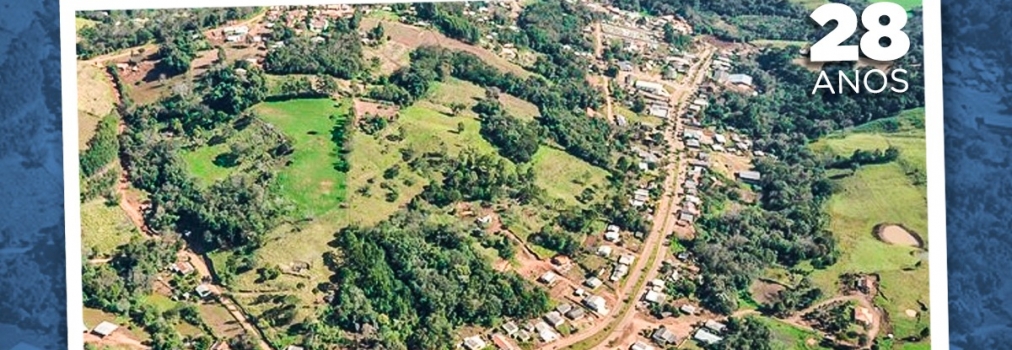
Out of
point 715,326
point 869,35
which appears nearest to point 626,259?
point 715,326

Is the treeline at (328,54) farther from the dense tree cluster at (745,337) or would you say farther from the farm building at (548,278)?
the dense tree cluster at (745,337)

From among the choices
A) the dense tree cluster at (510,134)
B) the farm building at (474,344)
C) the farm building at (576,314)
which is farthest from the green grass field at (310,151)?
the farm building at (576,314)

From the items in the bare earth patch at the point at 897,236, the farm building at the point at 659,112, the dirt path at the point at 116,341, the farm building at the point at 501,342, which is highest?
the farm building at the point at 659,112

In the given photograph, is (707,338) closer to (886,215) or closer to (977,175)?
(886,215)

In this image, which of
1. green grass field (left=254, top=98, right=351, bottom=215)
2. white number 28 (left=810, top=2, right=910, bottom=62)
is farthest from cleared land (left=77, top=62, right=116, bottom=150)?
white number 28 (left=810, top=2, right=910, bottom=62)

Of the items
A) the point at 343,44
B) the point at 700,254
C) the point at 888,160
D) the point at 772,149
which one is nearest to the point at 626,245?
the point at 700,254

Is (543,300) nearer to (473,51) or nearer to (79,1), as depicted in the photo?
(473,51)

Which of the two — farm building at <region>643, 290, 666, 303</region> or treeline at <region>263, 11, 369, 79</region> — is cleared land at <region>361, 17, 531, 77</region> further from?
farm building at <region>643, 290, 666, 303</region>
